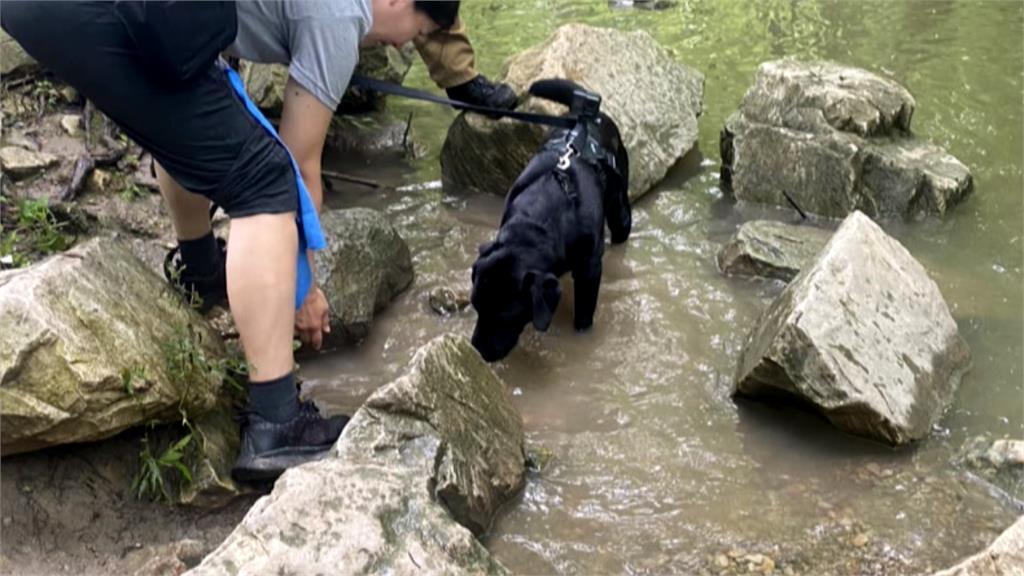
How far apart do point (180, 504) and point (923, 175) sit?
4.16m

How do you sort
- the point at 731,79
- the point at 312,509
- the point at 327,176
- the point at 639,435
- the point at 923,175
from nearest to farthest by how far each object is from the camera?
the point at 312,509 → the point at 639,435 → the point at 923,175 → the point at 327,176 → the point at 731,79

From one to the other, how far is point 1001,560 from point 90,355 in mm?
2440

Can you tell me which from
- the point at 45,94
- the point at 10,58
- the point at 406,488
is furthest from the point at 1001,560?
the point at 10,58

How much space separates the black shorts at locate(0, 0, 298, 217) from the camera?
2449 mm

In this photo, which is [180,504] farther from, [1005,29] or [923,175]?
[1005,29]

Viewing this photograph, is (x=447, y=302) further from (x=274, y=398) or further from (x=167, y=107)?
(x=167, y=107)

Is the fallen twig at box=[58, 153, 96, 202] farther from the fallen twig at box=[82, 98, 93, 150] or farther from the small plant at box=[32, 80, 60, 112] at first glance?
Answer: the small plant at box=[32, 80, 60, 112]

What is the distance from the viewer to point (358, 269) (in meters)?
4.16

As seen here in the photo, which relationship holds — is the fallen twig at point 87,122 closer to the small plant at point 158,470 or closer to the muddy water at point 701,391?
the muddy water at point 701,391

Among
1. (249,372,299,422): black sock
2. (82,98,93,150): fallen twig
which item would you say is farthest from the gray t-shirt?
(82,98,93,150): fallen twig

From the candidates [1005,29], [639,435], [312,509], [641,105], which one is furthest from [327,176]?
[1005,29]

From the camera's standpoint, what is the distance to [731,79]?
740cm

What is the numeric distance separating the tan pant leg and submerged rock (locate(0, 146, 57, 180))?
6.37 ft

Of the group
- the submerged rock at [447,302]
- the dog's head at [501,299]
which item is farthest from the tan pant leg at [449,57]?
the dog's head at [501,299]
